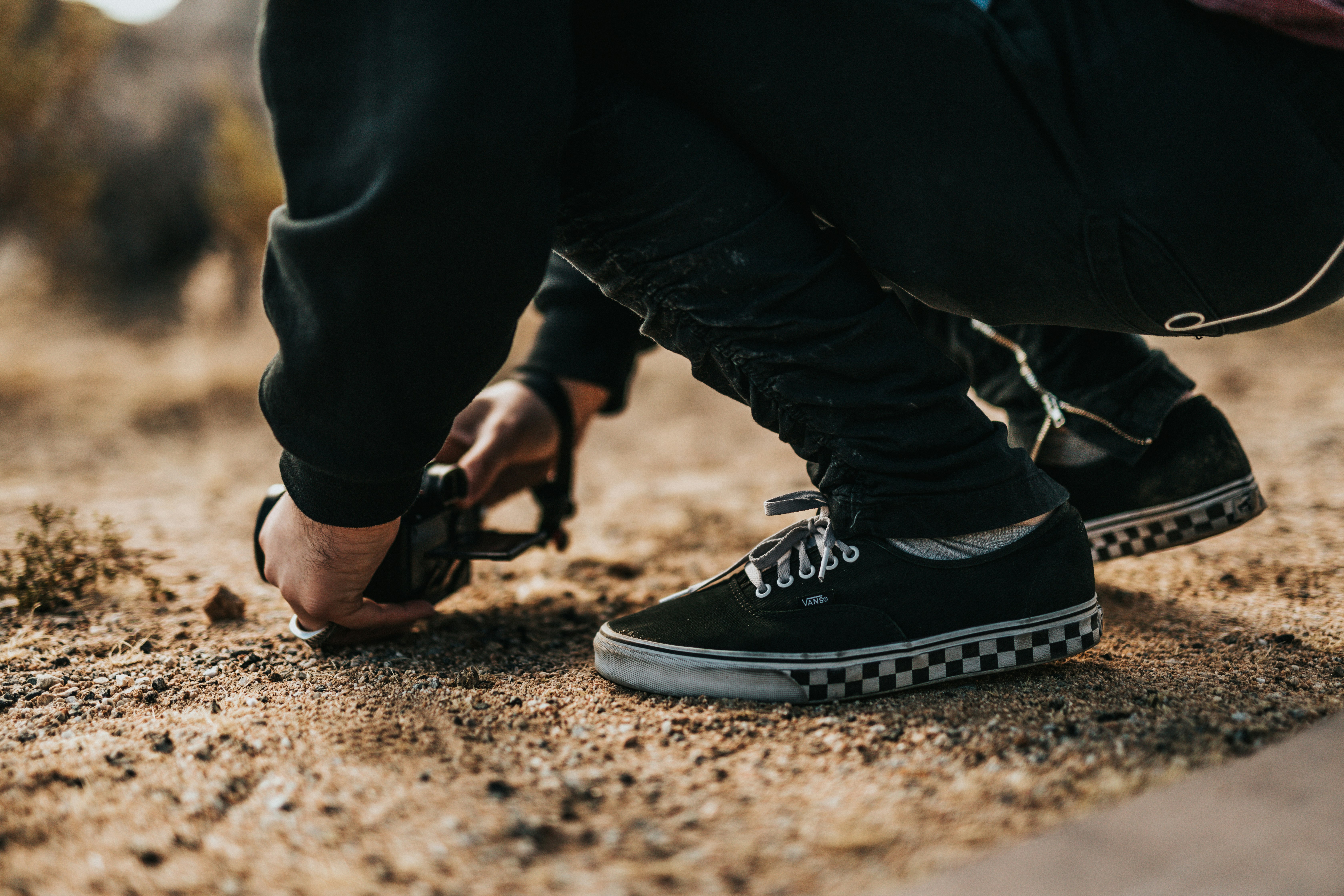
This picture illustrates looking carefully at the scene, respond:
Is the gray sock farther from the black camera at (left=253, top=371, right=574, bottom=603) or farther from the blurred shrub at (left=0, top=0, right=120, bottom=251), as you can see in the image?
the blurred shrub at (left=0, top=0, right=120, bottom=251)

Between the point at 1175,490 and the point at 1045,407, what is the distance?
8.6 inches

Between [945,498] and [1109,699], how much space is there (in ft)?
0.87

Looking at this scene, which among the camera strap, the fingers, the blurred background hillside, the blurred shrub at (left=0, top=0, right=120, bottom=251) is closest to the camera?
the fingers

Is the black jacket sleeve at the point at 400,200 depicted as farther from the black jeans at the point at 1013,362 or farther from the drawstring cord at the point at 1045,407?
the drawstring cord at the point at 1045,407

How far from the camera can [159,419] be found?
3242 mm

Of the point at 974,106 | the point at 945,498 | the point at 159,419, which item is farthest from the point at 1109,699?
the point at 159,419

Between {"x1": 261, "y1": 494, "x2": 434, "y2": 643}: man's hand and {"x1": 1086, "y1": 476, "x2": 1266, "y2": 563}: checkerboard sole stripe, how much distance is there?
966 mm

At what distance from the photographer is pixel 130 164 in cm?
691

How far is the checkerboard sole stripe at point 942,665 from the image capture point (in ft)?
3.17

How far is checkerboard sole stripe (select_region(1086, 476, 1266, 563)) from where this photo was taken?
48.8 inches

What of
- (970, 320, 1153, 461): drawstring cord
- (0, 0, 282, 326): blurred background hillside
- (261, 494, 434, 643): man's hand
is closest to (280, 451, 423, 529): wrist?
(261, 494, 434, 643): man's hand

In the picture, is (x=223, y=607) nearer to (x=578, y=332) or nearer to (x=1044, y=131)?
(x=578, y=332)

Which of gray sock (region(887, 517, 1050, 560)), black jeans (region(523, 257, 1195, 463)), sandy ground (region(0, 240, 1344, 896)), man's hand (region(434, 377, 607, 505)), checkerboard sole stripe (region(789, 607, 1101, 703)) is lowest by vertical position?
sandy ground (region(0, 240, 1344, 896))

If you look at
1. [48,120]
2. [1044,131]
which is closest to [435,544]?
[1044,131]
